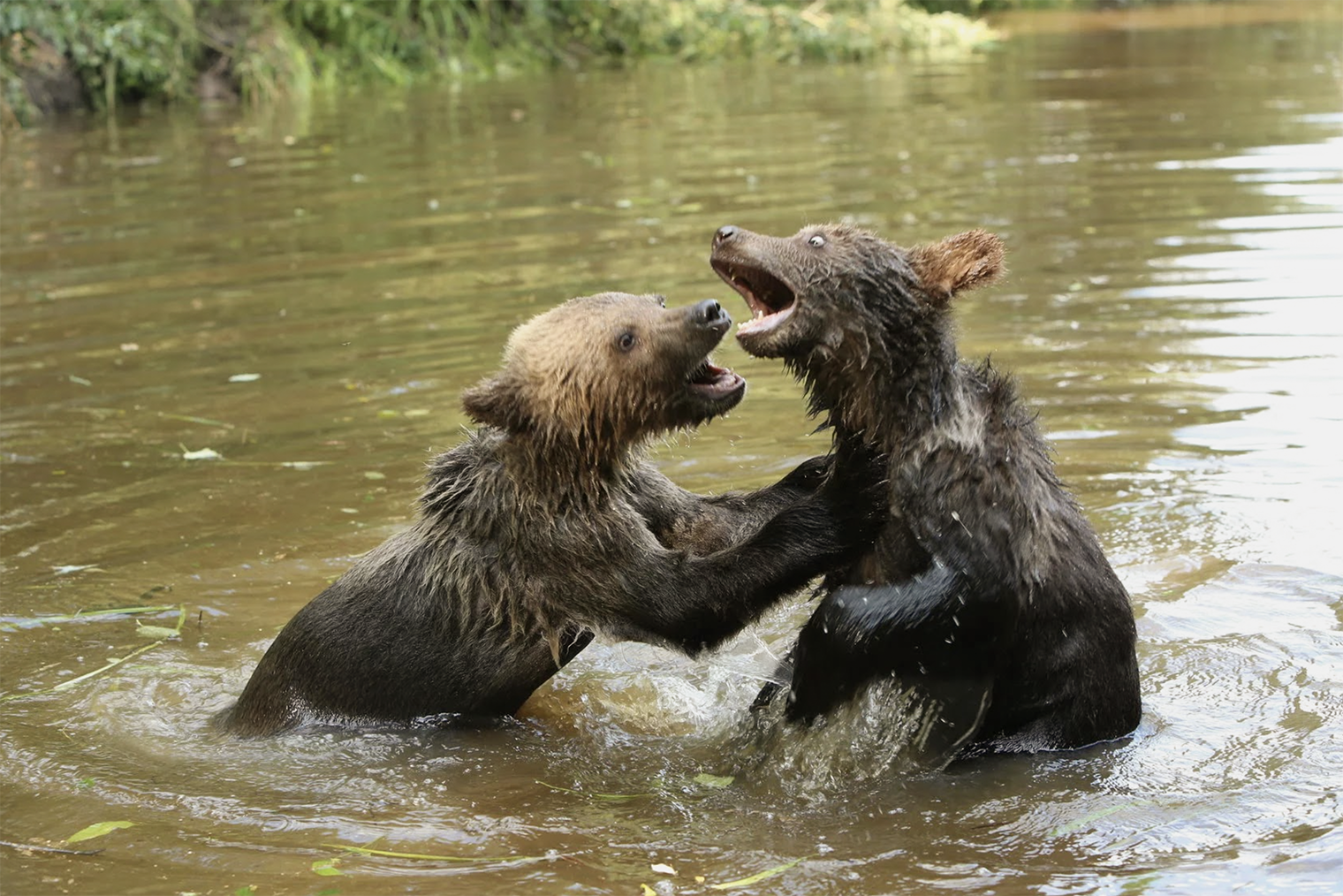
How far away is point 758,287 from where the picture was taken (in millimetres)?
6047

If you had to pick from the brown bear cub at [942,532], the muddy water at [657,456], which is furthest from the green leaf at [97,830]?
the brown bear cub at [942,532]

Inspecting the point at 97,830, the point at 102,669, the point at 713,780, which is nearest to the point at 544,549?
the point at 713,780

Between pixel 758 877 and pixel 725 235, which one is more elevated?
pixel 725 235

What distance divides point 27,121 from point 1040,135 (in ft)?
47.4

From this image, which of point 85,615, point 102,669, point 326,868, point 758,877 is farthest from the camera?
point 85,615

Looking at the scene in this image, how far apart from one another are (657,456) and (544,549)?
11.1 ft

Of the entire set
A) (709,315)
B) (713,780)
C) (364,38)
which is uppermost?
(364,38)

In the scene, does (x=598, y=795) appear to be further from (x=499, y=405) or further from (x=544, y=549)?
(x=499, y=405)

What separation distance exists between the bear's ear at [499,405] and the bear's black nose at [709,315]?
75 cm

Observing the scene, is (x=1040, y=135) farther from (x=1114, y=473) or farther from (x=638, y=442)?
(x=638, y=442)

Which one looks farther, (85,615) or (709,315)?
(85,615)

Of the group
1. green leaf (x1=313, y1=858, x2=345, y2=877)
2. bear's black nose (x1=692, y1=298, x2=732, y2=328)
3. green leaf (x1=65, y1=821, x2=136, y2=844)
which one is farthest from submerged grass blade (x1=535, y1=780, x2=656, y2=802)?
bear's black nose (x1=692, y1=298, x2=732, y2=328)

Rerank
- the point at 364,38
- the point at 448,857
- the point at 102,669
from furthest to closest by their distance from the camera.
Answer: the point at 364,38
the point at 102,669
the point at 448,857

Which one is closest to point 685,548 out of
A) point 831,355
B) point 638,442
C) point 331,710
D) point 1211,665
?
point 638,442
